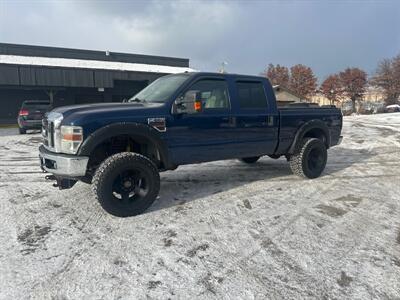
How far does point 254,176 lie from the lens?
6.83 meters

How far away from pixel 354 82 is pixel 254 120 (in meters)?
53.5

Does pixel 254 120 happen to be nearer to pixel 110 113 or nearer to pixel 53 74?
pixel 110 113

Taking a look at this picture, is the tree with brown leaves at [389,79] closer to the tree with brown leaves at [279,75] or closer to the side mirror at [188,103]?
the tree with brown leaves at [279,75]

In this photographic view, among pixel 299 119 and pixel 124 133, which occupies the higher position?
pixel 299 119

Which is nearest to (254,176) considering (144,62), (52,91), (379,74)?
(52,91)

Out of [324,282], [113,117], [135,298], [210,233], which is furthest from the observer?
[113,117]

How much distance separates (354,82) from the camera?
52.1 metres

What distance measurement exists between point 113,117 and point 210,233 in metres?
1.98

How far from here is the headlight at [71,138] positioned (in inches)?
160

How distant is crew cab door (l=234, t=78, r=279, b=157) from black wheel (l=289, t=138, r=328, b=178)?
73 centimetres

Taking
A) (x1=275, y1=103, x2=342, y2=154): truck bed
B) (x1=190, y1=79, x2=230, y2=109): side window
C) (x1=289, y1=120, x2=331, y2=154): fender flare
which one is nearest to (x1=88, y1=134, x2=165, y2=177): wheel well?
(x1=190, y1=79, x2=230, y2=109): side window

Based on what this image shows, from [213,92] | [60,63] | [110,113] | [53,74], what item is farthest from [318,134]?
[60,63]

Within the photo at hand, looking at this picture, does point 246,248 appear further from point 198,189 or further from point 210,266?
point 198,189

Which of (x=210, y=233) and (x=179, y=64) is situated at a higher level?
(x=179, y=64)
